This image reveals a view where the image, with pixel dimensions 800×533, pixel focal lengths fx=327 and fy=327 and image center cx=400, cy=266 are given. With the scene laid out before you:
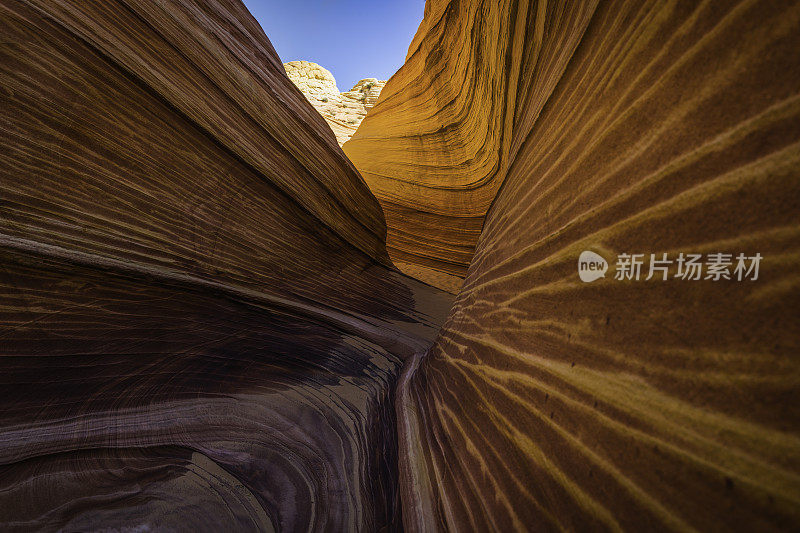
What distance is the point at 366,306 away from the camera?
3.55ft

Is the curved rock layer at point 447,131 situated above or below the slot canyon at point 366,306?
above

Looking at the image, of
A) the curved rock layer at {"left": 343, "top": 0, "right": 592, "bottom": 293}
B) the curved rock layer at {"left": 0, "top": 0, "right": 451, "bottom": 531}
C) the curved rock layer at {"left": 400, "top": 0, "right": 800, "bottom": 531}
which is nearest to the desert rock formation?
the curved rock layer at {"left": 343, "top": 0, "right": 592, "bottom": 293}

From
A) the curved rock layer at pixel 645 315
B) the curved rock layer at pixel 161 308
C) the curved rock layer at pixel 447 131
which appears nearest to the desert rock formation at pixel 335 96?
the curved rock layer at pixel 447 131

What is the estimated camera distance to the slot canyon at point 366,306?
211 mm

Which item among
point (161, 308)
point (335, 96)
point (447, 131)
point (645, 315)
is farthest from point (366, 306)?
point (335, 96)

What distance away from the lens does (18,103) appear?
0.47m

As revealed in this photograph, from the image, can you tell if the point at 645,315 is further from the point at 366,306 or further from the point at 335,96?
the point at 335,96

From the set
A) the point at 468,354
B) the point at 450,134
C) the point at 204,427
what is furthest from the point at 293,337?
the point at 450,134

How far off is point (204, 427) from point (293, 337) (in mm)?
264

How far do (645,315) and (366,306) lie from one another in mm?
885

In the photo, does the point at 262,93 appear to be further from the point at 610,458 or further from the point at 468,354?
the point at 610,458

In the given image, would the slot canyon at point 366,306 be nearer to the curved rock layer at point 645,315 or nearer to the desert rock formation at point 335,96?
the curved rock layer at point 645,315

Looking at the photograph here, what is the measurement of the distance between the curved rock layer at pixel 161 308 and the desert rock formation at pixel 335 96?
3.69 meters

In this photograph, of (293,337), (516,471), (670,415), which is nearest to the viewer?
(670,415)
